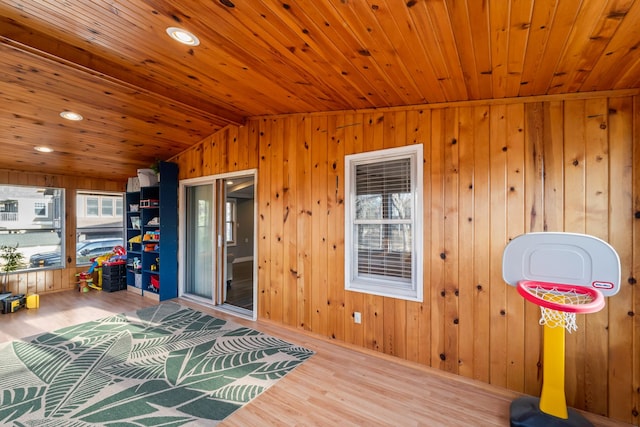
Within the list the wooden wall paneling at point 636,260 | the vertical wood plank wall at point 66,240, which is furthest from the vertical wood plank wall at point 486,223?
the vertical wood plank wall at point 66,240

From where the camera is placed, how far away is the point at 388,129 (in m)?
2.74

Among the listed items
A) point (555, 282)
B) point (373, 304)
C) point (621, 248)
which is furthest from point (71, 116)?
point (621, 248)

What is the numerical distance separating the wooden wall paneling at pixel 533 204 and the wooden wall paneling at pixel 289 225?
A: 2.28 m

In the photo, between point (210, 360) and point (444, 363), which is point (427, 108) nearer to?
point (444, 363)

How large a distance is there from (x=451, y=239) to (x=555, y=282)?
758 mm

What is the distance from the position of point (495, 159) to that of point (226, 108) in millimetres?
3035

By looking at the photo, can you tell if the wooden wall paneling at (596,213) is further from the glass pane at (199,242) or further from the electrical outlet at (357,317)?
the glass pane at (199,242)

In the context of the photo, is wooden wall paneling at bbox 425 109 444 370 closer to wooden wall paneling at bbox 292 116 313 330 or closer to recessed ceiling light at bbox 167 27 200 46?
wooden wall paneling at bbox 292 116 313 330

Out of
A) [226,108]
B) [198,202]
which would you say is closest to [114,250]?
[198,202]

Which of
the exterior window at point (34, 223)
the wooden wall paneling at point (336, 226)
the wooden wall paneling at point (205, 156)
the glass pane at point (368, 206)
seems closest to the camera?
the glass pane at point (368, 206)

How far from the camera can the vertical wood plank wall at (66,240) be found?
4738 millimetres

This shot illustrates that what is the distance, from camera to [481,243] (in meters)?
2.30

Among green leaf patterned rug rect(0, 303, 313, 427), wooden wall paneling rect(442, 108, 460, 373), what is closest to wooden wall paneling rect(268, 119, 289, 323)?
green leaf patterned rug rect(0, 303, 313, 427)

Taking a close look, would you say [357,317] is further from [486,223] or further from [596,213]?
[596,213]
